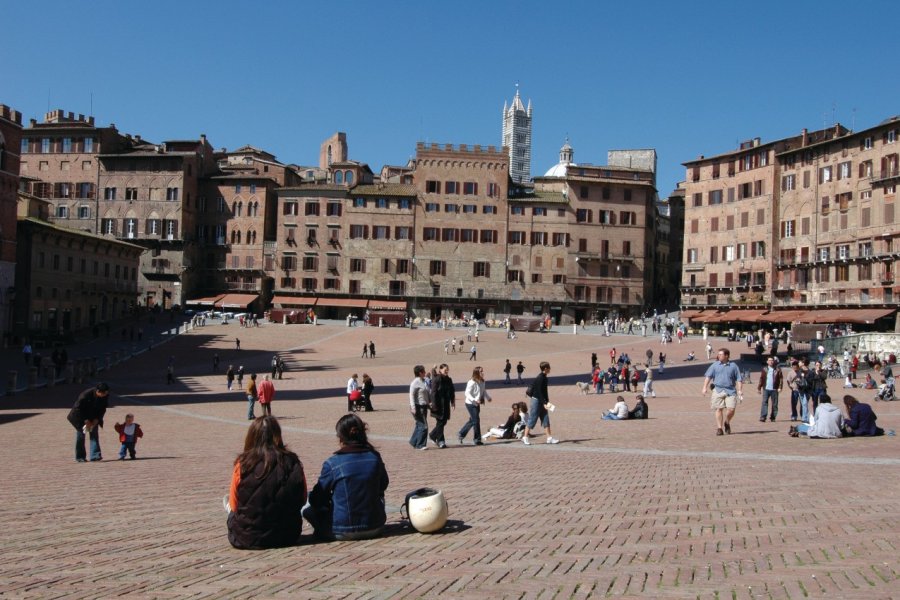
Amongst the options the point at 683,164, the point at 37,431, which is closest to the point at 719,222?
the point at 683,164

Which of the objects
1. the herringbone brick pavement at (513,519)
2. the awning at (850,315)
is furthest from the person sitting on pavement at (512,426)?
the awning at (850,315)

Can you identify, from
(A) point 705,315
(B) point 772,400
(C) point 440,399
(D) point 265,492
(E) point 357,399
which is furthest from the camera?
(A) point 705,315

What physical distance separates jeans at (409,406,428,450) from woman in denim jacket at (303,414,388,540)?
781 centimetres

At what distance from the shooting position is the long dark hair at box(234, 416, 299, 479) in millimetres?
6906

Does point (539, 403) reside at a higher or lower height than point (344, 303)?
lower

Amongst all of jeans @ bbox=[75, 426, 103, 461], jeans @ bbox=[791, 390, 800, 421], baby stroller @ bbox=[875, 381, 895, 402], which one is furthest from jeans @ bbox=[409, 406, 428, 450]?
baby stroller @ bbox=[875, 381, 895, 402]

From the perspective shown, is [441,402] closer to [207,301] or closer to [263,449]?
[263,449]

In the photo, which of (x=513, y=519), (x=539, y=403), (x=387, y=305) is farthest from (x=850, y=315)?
(x=513, y=519)

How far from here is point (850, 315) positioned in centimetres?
6319

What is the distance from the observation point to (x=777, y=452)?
47.4ft

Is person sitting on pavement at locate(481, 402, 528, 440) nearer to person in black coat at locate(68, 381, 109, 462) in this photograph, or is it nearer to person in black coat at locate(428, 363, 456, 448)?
person in black coat at locate(428, 363, 456, 448)

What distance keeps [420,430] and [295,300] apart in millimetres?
71592

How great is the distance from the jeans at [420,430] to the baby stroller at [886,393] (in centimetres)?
1834

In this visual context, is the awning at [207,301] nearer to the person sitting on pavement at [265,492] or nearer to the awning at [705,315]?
the awning at [705,315]
